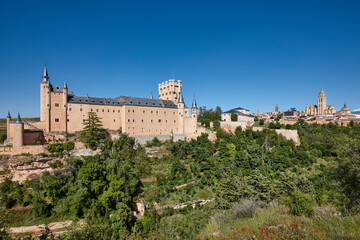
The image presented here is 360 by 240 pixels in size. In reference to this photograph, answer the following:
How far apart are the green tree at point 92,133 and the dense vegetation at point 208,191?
4.61ft

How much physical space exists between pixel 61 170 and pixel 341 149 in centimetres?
3156

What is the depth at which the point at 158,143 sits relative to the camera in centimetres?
3916

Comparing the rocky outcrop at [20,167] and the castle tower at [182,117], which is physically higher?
the castle tower at [182,117]

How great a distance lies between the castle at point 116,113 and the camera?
32.5 m

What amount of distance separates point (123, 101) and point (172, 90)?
13.6 metres

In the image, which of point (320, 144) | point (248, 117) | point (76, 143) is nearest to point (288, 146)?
point (320, 144)

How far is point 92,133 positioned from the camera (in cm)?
3288

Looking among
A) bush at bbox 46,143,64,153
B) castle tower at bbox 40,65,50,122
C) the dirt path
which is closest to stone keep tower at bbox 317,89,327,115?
bush at bbox 46,143,64,153

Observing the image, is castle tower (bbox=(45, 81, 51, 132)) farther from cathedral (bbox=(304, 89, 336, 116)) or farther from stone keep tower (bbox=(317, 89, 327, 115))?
stone keep tower (bbox=(317, 89, 327, 115))

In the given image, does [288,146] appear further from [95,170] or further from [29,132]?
[29,132]

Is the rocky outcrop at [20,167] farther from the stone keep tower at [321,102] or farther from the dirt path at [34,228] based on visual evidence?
the stone keep tower at [321,102]

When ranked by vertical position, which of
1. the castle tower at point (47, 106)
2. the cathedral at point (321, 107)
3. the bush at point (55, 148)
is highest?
the cathedral at point (321, 107)

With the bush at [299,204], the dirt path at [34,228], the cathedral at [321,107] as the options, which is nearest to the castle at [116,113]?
the dirt path at [34,228]

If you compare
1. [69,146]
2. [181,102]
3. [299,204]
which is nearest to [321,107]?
[181,102]
